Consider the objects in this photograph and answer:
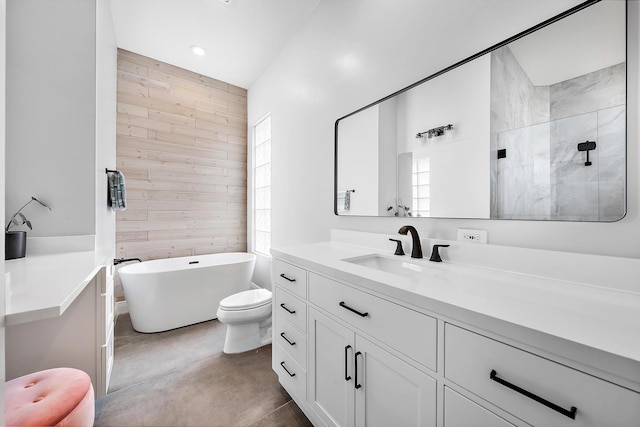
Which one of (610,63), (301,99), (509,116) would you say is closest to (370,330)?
(509,116)

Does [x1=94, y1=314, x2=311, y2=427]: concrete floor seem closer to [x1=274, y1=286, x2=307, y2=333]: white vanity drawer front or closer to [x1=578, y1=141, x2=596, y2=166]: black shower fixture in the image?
[x1=274, y1=286, x2=307, y2=333]: white vanity drawer front

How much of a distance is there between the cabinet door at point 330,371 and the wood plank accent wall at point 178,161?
8.15 feet

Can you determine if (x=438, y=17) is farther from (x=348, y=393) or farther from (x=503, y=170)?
(x=348, y=393)

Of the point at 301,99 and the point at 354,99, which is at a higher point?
the point at 301,99

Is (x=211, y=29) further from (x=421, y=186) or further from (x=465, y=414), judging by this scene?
(x=465, y=414)

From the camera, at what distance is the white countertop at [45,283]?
713 mm

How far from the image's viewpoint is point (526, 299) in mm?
748

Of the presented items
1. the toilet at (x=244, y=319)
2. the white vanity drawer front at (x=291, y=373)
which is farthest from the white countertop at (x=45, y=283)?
the white vanity drawer front at (x=291, y=373)

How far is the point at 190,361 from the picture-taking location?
1.92m

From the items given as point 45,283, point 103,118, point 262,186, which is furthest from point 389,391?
point 262,186

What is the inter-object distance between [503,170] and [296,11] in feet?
7.08

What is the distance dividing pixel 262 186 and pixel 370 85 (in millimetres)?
2021

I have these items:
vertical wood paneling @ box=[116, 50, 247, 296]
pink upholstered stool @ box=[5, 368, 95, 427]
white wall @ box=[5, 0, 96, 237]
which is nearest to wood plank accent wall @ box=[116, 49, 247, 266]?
vertical wood paneling @ box=[116, 50, 247, 296]

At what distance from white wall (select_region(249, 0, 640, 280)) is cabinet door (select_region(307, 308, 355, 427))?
697 mm
